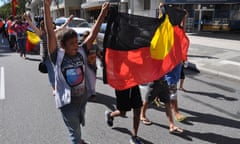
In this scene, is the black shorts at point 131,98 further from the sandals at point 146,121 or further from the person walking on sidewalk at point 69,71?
the sandals at point 146,121

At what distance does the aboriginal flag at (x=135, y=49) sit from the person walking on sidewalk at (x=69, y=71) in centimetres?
52

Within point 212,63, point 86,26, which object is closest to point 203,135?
point 212,63

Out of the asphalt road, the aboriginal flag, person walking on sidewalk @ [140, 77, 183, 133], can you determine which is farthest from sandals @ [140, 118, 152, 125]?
the aboriginal flag

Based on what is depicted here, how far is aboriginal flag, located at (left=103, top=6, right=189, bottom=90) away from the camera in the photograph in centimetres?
340

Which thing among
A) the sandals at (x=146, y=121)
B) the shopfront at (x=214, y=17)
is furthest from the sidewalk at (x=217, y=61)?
the shopfront at (x=214, y=17)

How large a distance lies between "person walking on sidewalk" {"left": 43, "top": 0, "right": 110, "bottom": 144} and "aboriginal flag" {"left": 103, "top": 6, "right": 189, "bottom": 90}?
522 millimetres

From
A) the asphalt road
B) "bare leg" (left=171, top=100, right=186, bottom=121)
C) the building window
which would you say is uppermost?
the building window

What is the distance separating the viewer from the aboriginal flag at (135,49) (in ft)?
11.2

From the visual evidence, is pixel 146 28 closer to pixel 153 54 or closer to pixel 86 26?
pixel 153 54

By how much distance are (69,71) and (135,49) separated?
Result: 3.76ft

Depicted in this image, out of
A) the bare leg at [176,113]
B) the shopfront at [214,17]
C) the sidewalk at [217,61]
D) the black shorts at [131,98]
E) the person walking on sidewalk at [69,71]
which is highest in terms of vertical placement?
the shopfront at [214,17]

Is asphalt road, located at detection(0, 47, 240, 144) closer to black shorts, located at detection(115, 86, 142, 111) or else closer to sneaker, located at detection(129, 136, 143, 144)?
sneaker, located at detection(129, 136, 143, 144)

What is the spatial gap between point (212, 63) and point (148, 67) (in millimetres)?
5997

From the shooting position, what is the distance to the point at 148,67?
11.9ft
